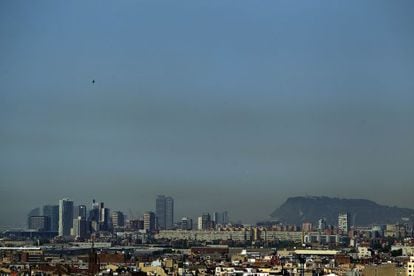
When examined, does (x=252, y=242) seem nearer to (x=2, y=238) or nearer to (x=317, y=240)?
(x=317, y=240)

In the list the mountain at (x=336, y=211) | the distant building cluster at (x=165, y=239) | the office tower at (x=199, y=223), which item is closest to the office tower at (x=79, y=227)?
the distant building cluster at (x=165, y=239)

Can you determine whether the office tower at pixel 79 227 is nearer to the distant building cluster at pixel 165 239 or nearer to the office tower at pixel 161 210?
the distant building cluster at pixel 165 239

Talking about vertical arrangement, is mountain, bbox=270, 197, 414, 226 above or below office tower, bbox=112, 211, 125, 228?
above

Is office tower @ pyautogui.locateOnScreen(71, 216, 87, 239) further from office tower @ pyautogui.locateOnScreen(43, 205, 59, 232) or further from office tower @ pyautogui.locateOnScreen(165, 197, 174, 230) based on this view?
office tower @ pyautogui.locateOnScreen(165, 197, 174, 230)

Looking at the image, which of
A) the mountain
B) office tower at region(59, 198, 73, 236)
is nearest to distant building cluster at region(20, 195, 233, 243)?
office tower at region(59, 198, 73, 236)

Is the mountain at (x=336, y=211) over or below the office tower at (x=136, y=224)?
over

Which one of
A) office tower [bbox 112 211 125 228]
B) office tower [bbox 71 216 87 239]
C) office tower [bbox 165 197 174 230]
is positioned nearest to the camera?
office tower [bbox 71 216 87 239]
